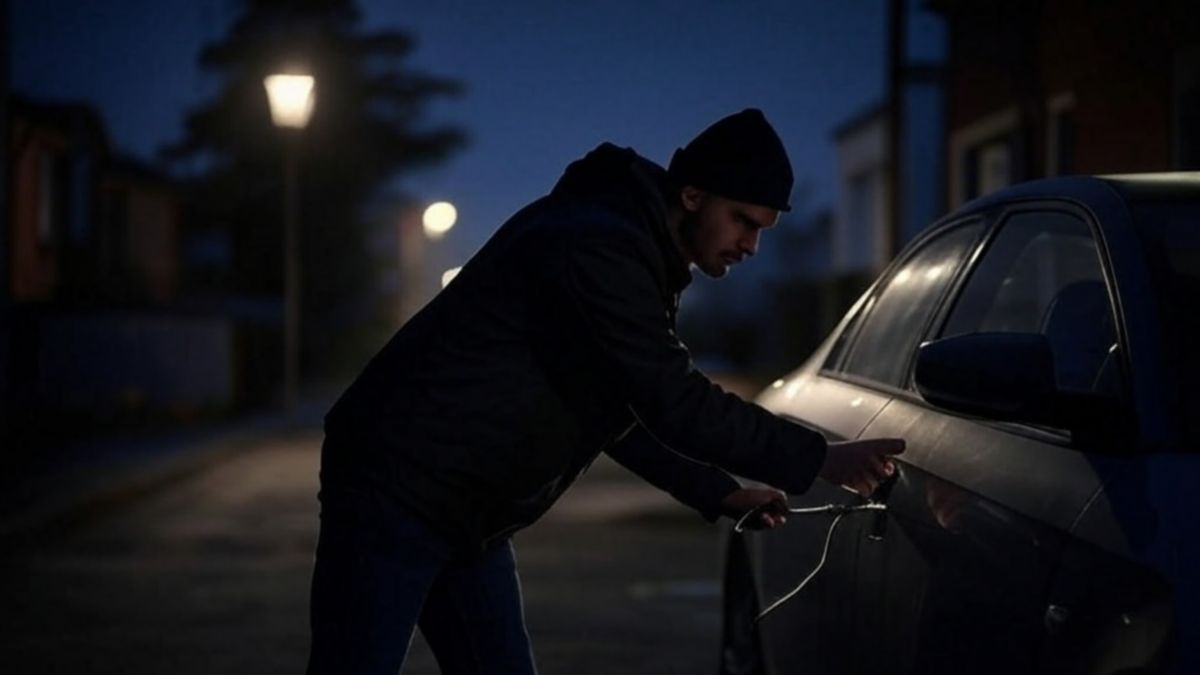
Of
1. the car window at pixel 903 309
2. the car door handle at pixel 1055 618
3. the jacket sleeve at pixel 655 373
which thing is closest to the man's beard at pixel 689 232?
the jacket sleeve at pixel 655 373

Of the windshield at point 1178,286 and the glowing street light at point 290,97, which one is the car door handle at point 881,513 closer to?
the windshield at point 1178,286

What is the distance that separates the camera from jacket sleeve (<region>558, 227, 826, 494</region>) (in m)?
3.96

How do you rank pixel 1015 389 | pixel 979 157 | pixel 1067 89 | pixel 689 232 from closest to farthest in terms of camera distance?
pixel 1015 389 < pixel 689 232 < pixel 1067 89 < pixel 979 157

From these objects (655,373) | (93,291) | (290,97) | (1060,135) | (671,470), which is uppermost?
(290,97)

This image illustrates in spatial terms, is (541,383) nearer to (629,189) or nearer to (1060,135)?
(629,189)

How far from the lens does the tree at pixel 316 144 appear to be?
52.7m

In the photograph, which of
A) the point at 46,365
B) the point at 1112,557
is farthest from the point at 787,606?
the point at 46,365

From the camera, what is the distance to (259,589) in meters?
10.7

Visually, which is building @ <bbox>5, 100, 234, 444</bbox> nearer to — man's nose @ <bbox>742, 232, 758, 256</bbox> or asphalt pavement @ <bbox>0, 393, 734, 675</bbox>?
asphalt pavement @ <bbox>0, 393, 734, 675</bbox>

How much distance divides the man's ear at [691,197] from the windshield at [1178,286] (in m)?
0.76

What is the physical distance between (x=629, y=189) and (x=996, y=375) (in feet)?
2.72

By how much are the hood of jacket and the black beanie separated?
0.07m

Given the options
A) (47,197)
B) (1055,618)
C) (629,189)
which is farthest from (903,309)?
(47,197)

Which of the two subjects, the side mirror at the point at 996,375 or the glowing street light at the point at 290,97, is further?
the glowing street light at the point at 290,97
